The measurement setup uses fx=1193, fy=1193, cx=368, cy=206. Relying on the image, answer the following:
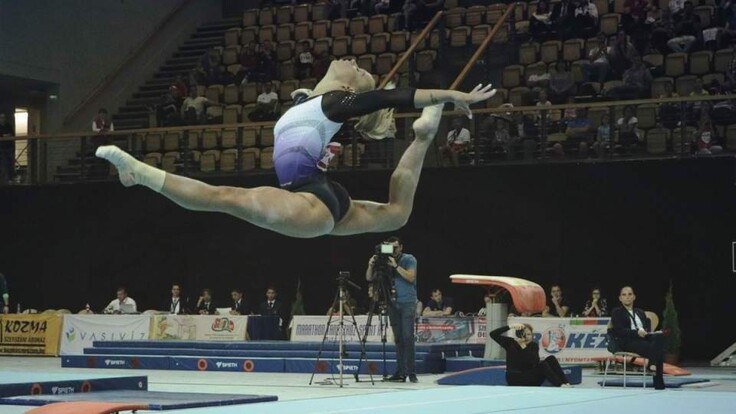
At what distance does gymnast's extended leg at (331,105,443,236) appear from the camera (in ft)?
22.0

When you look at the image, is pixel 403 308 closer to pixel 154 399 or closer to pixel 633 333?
pixel 633 333

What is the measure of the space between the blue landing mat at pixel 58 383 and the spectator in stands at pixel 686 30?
34.9 feet

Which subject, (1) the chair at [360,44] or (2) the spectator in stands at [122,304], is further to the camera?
(1) the chair at [360,44]

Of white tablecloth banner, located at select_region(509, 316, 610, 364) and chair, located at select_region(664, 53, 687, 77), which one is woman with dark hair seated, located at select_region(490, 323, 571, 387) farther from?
chair, located at select_region(664, 53, 687, 77)

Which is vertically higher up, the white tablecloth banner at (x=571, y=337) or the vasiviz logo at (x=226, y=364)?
the white tablecloth banner at (x=571, y=337)

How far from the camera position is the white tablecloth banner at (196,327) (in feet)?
59.9

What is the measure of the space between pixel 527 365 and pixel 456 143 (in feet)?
19.5

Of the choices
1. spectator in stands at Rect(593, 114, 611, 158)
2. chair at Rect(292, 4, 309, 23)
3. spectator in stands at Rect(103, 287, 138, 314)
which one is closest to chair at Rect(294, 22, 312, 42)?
chair at Rect(292, 4, 309, 23)

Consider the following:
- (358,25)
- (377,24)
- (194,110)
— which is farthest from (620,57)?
(194,110)

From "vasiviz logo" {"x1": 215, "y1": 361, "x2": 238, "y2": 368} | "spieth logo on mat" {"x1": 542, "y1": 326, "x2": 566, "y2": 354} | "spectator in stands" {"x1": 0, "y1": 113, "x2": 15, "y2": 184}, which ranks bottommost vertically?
"vasiviz logo" {"x1": 215, "y1": 361, "x2": 238, "y2": 368}

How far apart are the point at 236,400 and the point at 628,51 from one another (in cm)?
1036

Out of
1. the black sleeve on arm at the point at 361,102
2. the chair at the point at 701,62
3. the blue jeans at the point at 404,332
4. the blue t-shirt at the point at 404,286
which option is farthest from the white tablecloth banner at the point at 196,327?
the black sleeve on arm at the point at 361,102

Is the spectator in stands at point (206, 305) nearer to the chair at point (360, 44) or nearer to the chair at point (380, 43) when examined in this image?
the chair at point (360, 44)

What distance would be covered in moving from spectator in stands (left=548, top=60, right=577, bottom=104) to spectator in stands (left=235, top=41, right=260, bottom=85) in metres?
6.05
